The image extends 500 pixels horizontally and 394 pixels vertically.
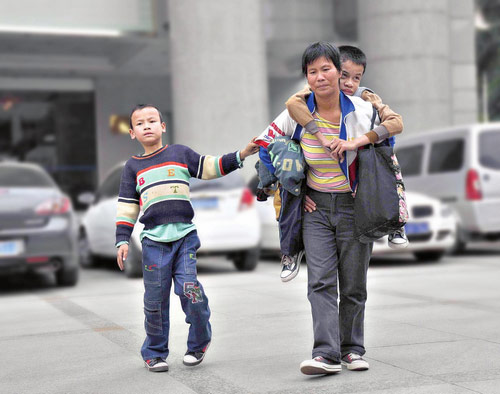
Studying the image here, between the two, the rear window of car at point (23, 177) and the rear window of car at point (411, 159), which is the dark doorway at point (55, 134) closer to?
the rear window of car at point (411, 159)

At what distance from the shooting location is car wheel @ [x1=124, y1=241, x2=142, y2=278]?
415 inches

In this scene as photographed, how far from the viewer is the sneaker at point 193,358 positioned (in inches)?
195

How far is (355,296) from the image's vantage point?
187 inches

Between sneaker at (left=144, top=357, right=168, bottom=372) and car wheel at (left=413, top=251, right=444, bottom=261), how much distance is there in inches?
305

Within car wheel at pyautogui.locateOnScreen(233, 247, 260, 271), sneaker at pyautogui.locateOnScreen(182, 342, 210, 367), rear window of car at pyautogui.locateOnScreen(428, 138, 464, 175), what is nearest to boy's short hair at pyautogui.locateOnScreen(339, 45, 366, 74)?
sneaker at pyautogui.locateOnScreen(182, 342, 210, 367)

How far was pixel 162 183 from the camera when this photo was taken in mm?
4930

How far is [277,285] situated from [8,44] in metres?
12.7

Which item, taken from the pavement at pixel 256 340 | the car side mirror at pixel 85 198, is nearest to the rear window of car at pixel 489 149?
the pavement at pixel 256 340

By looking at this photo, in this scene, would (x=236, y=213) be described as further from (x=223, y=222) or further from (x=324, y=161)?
(x=324, y=161)

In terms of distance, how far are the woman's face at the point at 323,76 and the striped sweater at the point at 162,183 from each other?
68cm

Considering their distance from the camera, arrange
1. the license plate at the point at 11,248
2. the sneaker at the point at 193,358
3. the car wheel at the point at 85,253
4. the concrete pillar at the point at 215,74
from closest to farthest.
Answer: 1. the sneaker at the point at 193,358
2. the license plate at the point at 11,248
3. the car wheel at the point at 85,253
4. the concrete pillar at the point at 215,74

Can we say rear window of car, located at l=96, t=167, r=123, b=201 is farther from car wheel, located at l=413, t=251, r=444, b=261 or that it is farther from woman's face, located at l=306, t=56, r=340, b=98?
woman's face, located at l=306, t=56, r=340, b=98

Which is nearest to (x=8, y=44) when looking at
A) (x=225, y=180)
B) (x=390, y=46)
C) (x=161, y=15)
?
(x=161, y=15)

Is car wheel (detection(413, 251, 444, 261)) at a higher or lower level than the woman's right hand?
lower
